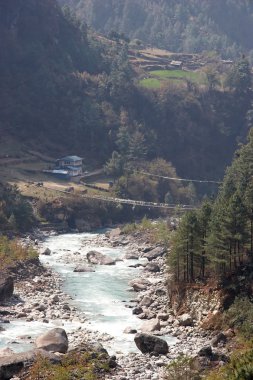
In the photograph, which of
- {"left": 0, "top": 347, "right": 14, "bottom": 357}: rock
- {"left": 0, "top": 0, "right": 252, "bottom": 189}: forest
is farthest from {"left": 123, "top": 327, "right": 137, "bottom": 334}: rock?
{"left": 0, "top": 0, "right": 252, "bottom": 189}: forest

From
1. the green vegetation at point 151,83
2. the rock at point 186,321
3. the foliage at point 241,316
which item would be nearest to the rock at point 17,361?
the foliage at point 241,316

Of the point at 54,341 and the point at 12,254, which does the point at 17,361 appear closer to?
the point at 54,341

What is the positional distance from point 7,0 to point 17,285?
364 feet

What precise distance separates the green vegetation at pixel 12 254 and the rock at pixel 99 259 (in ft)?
27.2

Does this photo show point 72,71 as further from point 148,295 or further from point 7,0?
point 148,295

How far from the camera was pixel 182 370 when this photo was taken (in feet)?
152

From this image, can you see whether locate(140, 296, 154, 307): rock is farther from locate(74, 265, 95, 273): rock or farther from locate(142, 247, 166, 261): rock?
locate(142, 247, 166, 261): rock

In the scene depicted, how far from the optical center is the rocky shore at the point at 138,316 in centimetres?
5125

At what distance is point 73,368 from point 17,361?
3698 millimetres

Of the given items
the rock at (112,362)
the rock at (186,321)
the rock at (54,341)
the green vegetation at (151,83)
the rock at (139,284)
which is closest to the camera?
the rock at (112,362)

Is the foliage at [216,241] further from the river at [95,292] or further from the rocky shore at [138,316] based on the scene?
the river at [95,292]

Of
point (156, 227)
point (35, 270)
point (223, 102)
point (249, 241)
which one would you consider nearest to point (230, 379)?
point (249, 241)

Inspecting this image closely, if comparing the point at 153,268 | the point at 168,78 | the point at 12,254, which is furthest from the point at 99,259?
the point at 168,78

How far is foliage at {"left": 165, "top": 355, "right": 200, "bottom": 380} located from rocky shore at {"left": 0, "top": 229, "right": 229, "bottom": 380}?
1.24 metres
